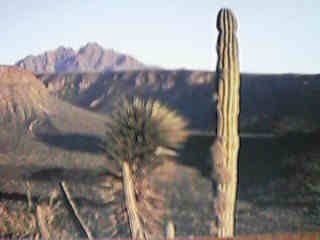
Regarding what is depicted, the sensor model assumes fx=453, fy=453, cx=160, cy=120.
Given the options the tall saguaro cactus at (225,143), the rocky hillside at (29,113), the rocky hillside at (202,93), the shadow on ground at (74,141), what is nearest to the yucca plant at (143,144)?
the tall saguaro cactus at (225,143)

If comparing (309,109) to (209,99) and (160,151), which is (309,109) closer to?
(209,99)

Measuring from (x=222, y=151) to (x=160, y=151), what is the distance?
5.70 metres

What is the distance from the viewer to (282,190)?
2108 cm

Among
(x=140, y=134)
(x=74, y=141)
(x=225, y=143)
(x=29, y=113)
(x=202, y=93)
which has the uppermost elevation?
(x=202, y=93)

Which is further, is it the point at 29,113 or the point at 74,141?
the point at 29,113

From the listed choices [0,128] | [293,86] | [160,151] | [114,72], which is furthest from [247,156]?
[114,72]

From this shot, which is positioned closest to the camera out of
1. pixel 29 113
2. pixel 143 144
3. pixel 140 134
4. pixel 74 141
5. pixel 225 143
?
pixel 225 143

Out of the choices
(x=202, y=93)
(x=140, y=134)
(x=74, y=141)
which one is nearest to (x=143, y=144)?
(x=140, y=134)

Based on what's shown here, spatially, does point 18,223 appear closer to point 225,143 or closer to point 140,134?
point 140,134

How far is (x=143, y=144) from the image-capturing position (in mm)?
11000

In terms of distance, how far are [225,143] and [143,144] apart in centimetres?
542

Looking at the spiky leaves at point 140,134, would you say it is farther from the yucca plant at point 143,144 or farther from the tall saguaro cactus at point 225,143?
the tall saguaro cactus at point 225,143

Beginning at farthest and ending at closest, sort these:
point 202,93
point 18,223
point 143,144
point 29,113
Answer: point 202,93 < point 29,113 < point 18,223 < point 143,144

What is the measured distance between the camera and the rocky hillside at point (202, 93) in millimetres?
39534
